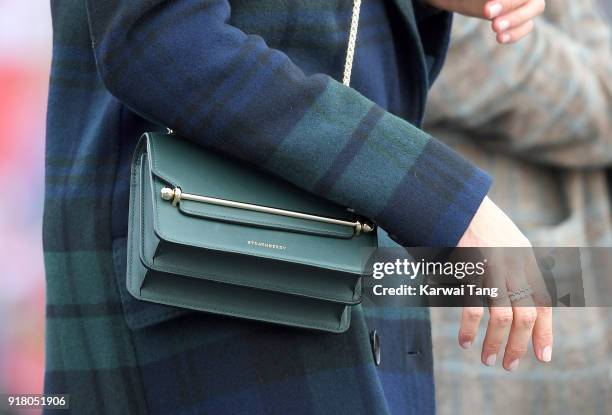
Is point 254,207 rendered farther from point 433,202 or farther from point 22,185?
point 22,185

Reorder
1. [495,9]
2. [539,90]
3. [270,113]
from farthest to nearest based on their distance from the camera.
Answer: [539,90]
[495,9]
[270,113]

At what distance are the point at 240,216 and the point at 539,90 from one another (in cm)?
152

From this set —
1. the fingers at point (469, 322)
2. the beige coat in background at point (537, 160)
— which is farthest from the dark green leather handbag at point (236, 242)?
the beige coat in background at point (537, 160)

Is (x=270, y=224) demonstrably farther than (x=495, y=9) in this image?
No

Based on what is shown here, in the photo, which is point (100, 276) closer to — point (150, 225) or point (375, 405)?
point (150, 225)

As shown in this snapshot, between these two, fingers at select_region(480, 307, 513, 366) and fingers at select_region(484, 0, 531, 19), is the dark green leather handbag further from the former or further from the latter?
fingers at select_region(484, 0, 531, 19)

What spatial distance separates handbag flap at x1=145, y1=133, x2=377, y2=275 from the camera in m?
1.20

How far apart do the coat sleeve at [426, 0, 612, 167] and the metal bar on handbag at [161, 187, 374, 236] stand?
128cm

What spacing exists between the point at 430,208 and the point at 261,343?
0.25 m

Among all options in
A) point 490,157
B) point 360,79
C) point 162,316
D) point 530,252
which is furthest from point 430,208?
point 490,157

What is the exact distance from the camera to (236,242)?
3.96ft

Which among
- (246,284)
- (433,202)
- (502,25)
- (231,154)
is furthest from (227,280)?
(502,25)

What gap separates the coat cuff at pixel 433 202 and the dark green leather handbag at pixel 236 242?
6cm

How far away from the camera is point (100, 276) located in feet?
4.38
